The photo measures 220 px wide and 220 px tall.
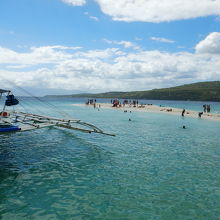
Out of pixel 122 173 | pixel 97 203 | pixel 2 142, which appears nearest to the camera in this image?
pixel 97 203

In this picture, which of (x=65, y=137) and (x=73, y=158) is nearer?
(x=73, y=158)

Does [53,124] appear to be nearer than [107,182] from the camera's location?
No

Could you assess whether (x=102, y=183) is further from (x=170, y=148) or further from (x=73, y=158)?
(x=170, y=148)

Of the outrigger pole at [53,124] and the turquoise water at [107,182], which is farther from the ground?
the outrigger pole at [53,124]

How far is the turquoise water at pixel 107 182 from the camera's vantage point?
11125 mm

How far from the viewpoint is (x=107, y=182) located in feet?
48.0

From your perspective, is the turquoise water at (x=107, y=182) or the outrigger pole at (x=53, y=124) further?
the outrigger pole at (x=53, y=124)

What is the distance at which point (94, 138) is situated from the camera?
29734 mm

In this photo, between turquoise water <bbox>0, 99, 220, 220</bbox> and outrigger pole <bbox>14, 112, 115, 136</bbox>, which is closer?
turquoise water <bbox>0, 99, 220, 220</bbox>

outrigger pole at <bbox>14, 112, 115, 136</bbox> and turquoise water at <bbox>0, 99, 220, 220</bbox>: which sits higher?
outrigger pole at <bbox>14, 112, 115, 136</bbox>

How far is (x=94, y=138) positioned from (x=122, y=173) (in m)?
13.6

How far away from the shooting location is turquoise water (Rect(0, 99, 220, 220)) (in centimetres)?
1112

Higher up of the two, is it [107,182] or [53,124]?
[53,124]

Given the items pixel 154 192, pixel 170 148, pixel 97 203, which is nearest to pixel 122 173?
pixel 154 192
